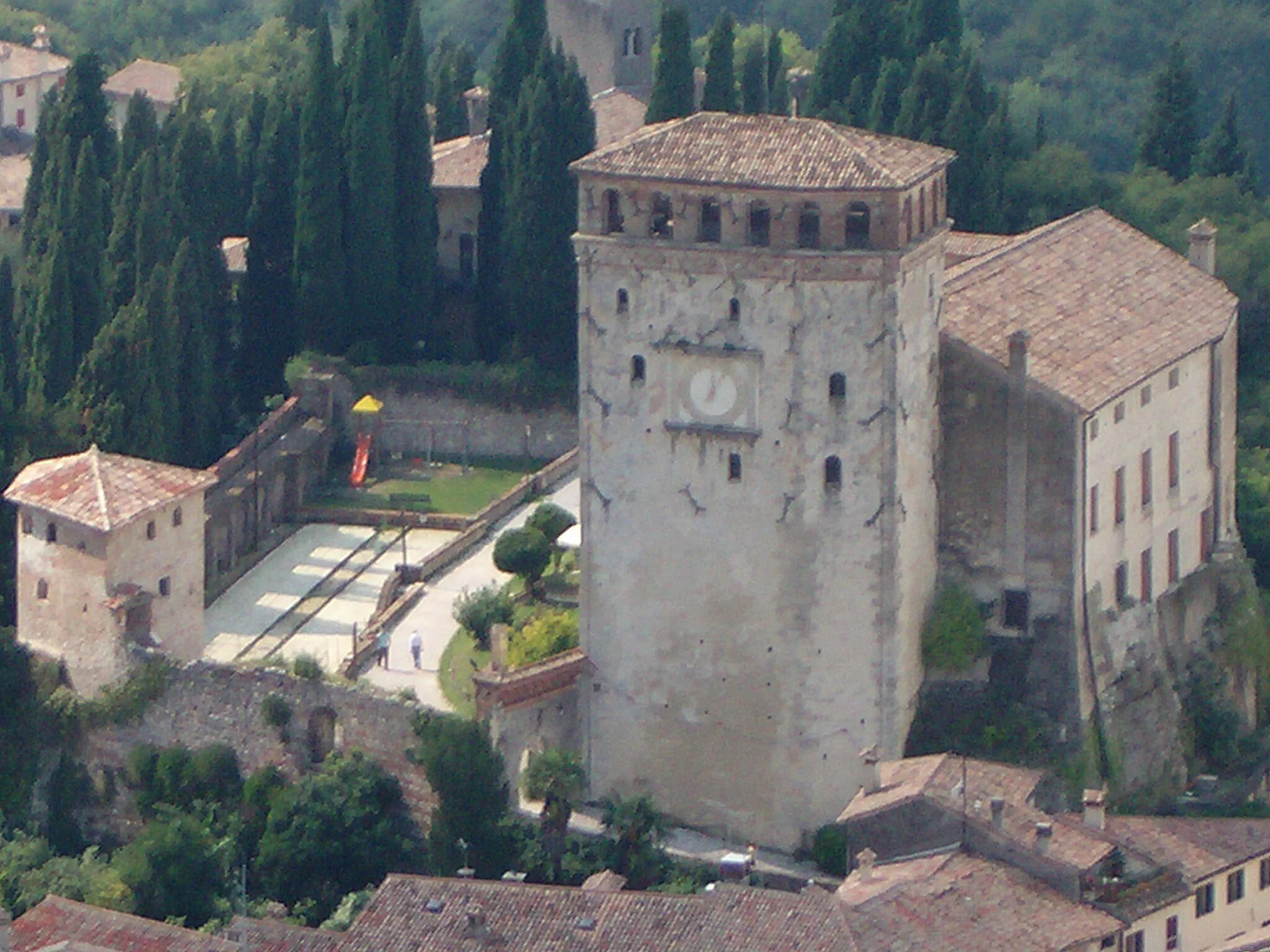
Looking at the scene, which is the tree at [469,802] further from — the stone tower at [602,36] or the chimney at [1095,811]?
the stone tower at [602,36]

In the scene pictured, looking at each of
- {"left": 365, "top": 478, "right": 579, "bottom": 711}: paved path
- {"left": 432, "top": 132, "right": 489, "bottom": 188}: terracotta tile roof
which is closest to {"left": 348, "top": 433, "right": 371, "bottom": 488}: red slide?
{"left": 365, "top": 478, "right": 579, "bottom": 711}: paved path

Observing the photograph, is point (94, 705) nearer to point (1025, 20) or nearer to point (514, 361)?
point (514, 361)

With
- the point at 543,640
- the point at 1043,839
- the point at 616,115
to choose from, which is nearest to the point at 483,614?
the point at 543,640

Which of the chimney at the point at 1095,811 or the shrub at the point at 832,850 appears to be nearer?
the chimney at the point at 1095,811

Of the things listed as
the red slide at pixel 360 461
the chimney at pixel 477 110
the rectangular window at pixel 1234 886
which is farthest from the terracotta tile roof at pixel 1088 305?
the chimney at pixel 477 110

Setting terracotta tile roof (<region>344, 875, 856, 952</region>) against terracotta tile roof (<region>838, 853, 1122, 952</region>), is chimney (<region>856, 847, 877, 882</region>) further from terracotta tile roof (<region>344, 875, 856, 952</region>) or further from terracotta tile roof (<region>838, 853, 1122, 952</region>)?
terracotta tile roof (<region>344, 875, 856, 952</region>)
